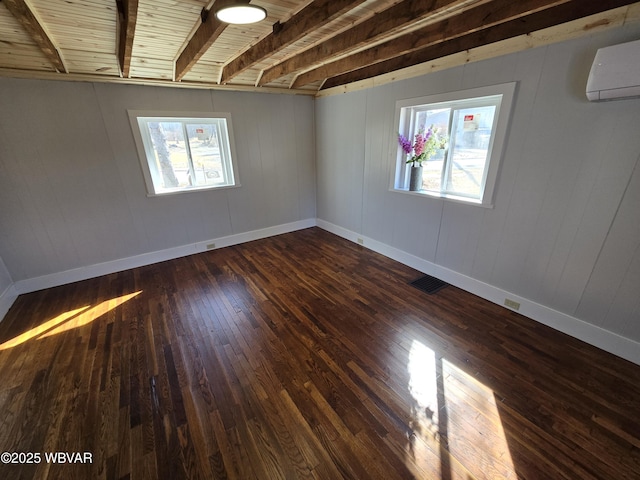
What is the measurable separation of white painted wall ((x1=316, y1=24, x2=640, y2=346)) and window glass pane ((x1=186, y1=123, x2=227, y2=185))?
2.79 metres

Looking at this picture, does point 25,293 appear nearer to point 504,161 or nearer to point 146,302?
point 146,302

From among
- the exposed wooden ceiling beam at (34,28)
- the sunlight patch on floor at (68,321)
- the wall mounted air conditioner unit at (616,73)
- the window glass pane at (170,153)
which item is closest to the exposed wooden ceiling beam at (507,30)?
the wall mounted air conditioner unit at (616,73)

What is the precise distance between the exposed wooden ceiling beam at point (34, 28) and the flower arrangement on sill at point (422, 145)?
347cm

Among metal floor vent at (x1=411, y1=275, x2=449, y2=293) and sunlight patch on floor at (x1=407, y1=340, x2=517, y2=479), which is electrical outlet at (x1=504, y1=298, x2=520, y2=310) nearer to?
metal floor vent at (x1=411, y1=275, x2=449, y2=293)

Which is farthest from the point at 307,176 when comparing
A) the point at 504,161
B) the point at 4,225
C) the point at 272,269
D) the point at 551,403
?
the point at 551,403

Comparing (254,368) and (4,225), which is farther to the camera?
→ (4,225)

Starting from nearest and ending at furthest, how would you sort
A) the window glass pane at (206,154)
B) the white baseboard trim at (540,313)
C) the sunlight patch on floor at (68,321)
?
the white baseboard trim at (540,313) → the sunlight patch on floor at (68,321) → the window glass pane at (206,154)

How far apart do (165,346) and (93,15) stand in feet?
8.95

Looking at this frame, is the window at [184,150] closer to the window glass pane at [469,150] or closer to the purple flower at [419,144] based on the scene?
the purple flower at [419,144]

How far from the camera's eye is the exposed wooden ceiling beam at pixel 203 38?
6.24ft

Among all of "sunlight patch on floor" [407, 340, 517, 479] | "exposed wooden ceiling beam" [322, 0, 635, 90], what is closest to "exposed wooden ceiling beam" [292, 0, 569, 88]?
"exposed wooden ceiling beam" [322, 0, 635, 90]

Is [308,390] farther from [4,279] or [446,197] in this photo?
[4,279]

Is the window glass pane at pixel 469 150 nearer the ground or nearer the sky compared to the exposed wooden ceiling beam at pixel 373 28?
nearer the ground

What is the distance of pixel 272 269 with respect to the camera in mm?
3693
